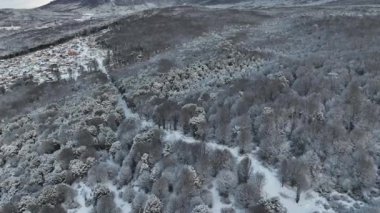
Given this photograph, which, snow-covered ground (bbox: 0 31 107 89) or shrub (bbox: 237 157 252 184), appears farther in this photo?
snow-covered ground (bbox: 0 31 107 89)

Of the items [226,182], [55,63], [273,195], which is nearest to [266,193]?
[273,195]

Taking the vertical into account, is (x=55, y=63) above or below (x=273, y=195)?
below

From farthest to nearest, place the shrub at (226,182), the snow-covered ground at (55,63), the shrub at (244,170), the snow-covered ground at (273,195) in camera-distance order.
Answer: the snow-covered ground at (55,63), the shrub at (244,170), the shrub at (226,182), the snow-covered ground at (273,195)

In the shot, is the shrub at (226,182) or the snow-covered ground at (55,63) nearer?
the shrub at (226,182)

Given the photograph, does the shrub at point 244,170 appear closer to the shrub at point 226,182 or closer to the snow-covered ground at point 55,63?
the shrub at point 226,182

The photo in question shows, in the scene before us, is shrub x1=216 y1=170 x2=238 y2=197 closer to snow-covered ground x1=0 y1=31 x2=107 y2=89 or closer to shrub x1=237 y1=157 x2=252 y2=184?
shrub x1=237 y1=157 x2=252 y2=184

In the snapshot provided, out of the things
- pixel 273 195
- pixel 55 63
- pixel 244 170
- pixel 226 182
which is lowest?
pixel 55 63

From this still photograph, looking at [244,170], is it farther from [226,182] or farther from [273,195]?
[273,195]

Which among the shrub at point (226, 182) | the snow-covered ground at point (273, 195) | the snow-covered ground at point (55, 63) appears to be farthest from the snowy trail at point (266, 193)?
the snow-covered ground at point (55, 63)

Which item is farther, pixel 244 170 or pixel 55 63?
pixel 55 63

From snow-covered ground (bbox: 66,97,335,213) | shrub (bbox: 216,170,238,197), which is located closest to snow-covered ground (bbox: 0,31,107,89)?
snow-covered ground (bbox: 66,97,335,213)

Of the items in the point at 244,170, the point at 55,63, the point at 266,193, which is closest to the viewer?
the point at 266,193
